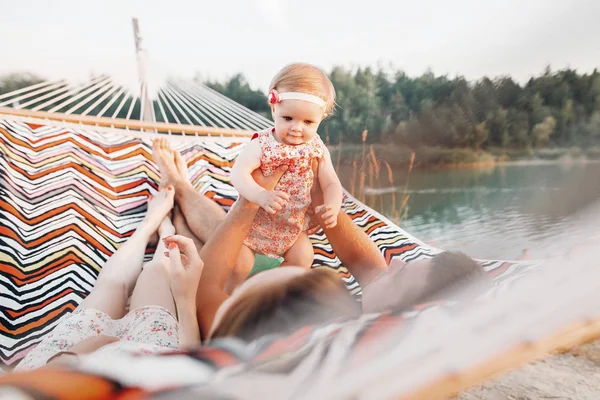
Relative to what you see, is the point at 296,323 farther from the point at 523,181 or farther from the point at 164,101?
the point at 164,101

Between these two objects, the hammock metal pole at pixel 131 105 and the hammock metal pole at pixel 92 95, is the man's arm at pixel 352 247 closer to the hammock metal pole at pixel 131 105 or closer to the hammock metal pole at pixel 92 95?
the hammock metal pole at pixel 92 95

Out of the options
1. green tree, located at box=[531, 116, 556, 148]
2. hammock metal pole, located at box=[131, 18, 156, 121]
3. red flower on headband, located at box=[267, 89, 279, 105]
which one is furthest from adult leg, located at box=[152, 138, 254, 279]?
green tree, located at box=[531, 116, 556, 148]

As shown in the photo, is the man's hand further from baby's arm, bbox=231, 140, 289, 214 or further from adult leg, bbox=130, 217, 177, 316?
adult leg, bbox=130, 217, 177, 316

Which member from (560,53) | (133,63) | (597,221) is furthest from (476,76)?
(133,63)

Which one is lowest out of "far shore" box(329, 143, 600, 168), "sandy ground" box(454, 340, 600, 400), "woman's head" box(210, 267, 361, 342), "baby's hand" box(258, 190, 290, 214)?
"sandy ground" box(454, 340, 600, 400)

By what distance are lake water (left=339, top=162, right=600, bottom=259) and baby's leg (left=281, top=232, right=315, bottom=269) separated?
9.7 inches

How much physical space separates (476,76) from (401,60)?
0.30 feet

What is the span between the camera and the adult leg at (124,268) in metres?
0.81

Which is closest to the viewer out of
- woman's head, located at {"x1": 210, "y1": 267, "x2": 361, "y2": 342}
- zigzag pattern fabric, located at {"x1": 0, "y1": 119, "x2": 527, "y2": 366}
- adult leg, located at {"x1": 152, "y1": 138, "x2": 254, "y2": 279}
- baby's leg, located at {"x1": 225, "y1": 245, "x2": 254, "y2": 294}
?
woman's head, located at {"x1": 210, "y1": 267, "x2": 361, "y2": 342}

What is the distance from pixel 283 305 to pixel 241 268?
0.27 meters

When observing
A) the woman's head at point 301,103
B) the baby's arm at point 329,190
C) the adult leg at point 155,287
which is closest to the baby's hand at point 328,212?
the baby's arm at point 329,190

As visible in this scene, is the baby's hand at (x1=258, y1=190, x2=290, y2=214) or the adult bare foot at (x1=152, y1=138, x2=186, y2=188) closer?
the baby's hand at (x1=258, y1=190, x2=290, y2=214)

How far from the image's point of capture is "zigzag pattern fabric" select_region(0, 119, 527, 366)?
789 millimetres

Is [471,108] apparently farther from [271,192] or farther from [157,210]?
[157,210]
